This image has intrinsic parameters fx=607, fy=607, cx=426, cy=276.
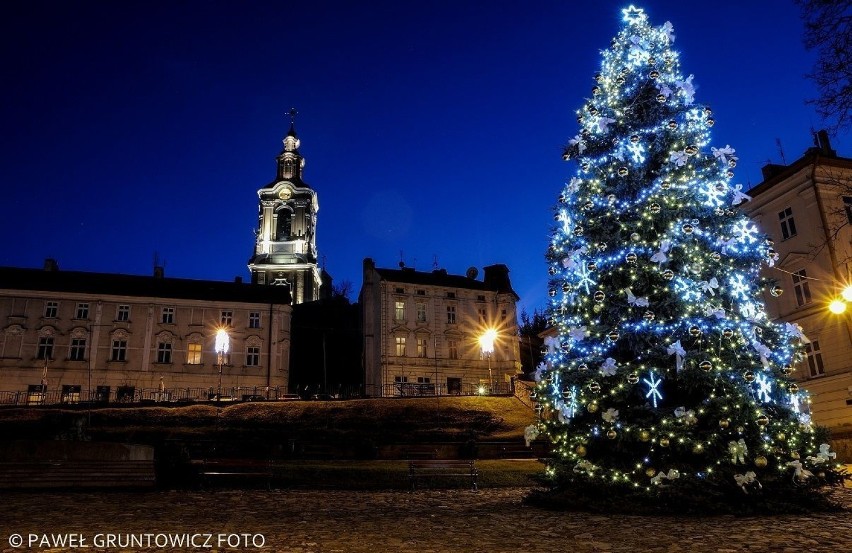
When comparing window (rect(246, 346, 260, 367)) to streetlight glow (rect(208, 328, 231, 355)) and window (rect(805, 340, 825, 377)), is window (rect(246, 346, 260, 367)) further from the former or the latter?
window (rect(805, 340, 825, 377))

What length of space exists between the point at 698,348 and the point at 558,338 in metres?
2.79

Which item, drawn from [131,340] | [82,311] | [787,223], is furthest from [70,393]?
[787,223]

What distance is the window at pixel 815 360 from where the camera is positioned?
26547mm

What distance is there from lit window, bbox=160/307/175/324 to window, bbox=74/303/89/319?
5639mm

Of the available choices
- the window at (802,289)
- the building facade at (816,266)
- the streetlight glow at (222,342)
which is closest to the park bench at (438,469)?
the building facade at (816,266)

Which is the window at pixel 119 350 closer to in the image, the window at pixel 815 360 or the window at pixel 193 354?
the window at pixel 193 354

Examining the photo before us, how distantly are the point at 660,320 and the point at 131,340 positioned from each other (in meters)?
45.7

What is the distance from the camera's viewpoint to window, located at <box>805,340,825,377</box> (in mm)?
26547

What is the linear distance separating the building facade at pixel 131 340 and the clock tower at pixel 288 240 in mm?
31836

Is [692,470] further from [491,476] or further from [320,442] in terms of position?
[320,442]

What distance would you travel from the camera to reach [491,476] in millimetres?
19859

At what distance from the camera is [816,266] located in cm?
2703

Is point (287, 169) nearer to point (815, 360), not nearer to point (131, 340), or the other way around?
point (131, 340)

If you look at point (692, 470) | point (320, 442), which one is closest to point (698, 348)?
point (692, 470)
